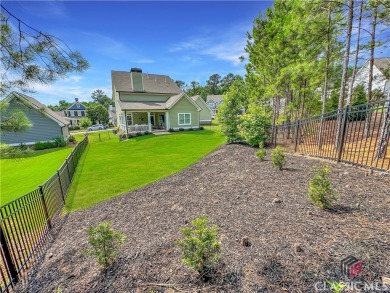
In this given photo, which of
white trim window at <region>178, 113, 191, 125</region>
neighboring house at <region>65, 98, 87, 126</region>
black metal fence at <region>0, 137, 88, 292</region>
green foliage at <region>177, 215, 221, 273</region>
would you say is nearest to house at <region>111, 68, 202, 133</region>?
white trim window at <region>178, 113, 191, 125</region>

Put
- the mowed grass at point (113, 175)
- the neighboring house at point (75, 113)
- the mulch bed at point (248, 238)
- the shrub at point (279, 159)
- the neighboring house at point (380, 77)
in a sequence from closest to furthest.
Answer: the mulch bed at point (248, 238), the shrub at point (279, 159), the mowed grass at point (113, 175), the neighboring house at point (380, 77), the neighboring house at point (75, 113)

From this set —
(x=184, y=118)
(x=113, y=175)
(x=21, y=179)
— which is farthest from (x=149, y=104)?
(x=113, y=175)

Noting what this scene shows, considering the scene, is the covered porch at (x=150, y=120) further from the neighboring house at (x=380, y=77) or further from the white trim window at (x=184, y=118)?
the neighboring house at (x=380, y=77)

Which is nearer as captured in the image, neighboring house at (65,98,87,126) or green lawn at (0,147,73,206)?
green lawn at (0,147,73,206)

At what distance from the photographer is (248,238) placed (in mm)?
2779

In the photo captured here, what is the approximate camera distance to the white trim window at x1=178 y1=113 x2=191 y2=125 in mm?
24237

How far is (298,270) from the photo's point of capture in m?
2.10

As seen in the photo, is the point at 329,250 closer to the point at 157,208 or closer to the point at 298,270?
the point at 298,270

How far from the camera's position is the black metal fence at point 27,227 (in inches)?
127

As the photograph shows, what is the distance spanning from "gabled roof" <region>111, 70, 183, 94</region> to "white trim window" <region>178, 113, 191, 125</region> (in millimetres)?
5107

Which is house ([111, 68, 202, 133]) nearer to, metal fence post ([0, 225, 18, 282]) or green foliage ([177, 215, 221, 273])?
metal fence post ([0, 225, 18, 282])

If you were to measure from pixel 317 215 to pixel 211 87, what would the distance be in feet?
275

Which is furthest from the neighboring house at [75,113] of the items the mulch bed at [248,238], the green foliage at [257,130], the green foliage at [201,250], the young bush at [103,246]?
the green foliage at [201,250]

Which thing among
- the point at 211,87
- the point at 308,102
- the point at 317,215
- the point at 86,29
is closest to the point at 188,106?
the point at 308,102
